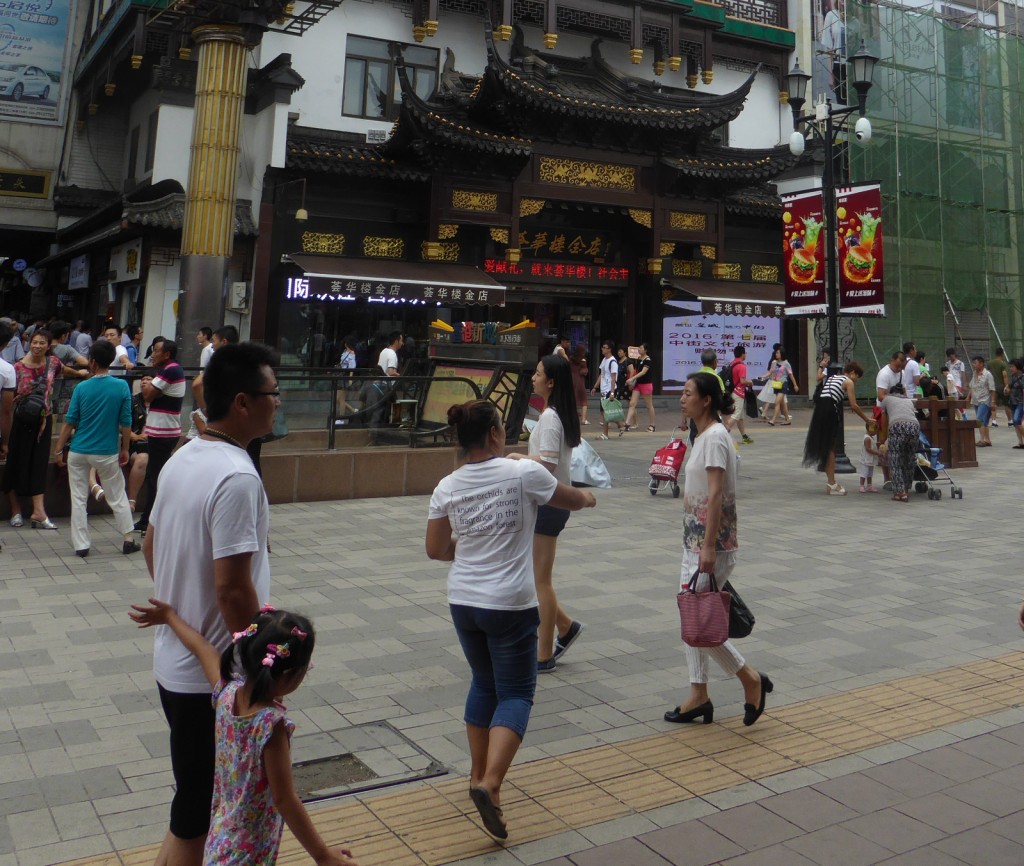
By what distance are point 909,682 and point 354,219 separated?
726 inches

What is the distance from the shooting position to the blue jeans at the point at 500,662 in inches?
146

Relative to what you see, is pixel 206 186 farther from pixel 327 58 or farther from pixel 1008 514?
pixel 1008 514

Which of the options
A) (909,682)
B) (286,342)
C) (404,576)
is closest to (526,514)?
(909,682)

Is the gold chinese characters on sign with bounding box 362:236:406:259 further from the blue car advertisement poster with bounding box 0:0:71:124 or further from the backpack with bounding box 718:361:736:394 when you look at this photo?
the blue car advertisement poster with bounding box 0:0:71:124

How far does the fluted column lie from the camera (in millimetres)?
16344

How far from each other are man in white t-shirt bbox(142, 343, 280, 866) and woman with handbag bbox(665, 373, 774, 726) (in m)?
2.47

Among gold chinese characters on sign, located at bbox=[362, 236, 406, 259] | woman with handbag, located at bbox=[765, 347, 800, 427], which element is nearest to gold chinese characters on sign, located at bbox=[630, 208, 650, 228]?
woman with handbag, located at bbox=[765, 347, 800, 427]

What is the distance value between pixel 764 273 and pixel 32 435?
74.0 feet

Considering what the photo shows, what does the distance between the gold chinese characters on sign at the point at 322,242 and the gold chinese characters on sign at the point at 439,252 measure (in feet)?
6.02

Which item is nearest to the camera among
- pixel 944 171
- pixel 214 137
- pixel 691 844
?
pixel 691 844

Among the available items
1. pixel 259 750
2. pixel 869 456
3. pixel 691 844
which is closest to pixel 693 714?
pixel 691 844

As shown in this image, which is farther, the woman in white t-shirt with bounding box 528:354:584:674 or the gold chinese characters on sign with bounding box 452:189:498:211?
the gold chinese characters on sign with bounding box 452:189:498:211

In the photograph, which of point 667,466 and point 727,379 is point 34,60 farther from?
point 667,466

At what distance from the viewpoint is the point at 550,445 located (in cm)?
541
